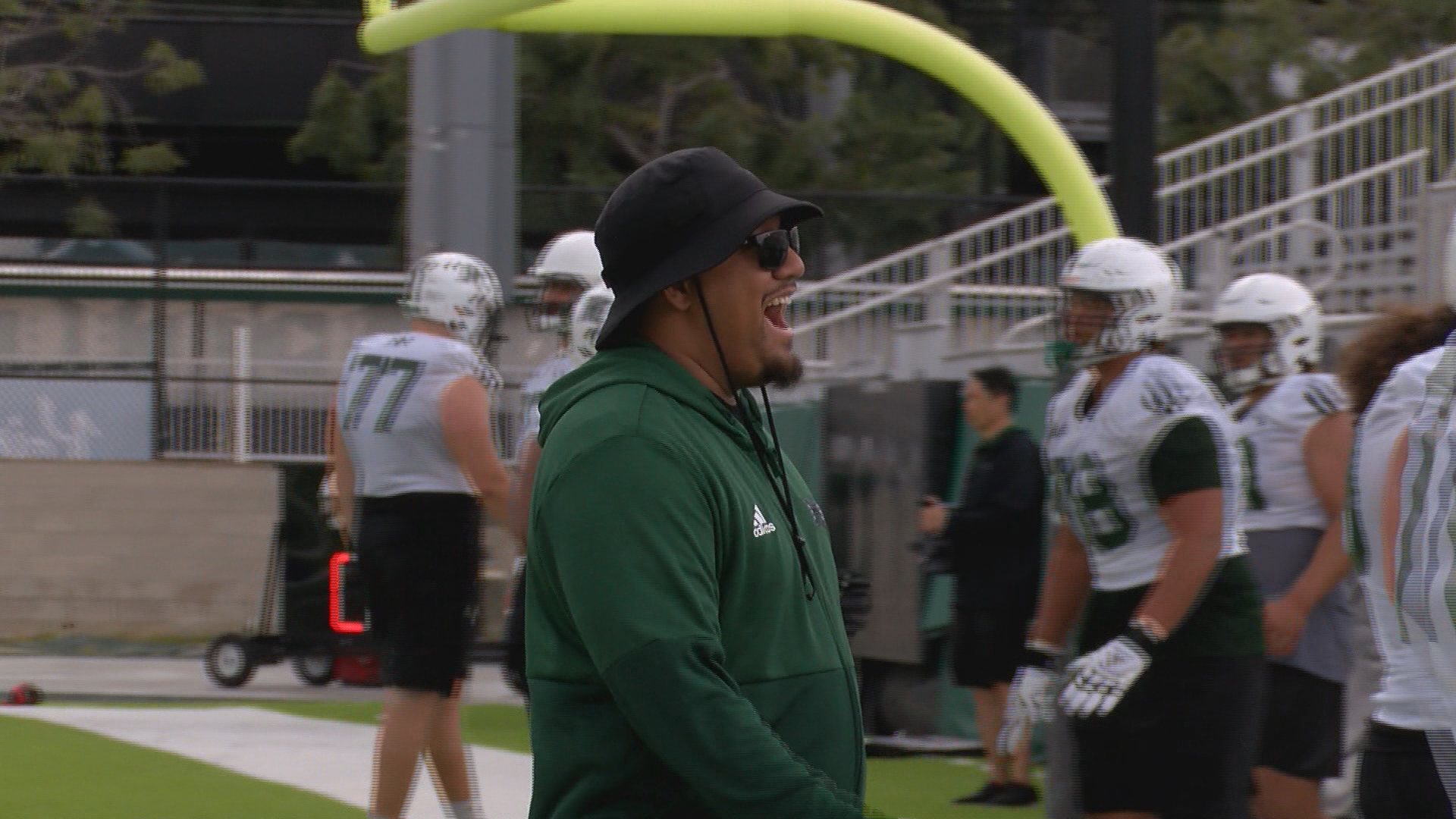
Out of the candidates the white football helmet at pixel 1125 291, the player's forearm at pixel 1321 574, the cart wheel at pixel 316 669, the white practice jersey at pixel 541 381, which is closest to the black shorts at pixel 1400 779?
the white football helmet at pixel 1125 291

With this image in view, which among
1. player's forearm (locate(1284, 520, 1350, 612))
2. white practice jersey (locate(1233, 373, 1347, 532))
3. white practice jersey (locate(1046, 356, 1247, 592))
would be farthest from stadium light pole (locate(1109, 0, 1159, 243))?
white practice jersey (locate(1046, 356, 1247, 592))

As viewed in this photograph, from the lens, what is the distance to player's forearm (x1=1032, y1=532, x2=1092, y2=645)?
5.65 meters

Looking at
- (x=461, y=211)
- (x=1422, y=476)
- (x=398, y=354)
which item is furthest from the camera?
(x=461, y=211)

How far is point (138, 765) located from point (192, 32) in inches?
658

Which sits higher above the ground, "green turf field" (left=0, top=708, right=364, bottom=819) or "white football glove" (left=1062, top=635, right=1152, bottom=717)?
"white football glove" (left=1062, top=635, right=1152, bottom=717)

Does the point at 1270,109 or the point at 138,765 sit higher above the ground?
the point at 1270,109

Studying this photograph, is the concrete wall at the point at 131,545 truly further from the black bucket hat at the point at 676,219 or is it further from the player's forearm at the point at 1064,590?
the black bucket hat at the point at 676,219

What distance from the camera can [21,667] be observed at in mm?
14594

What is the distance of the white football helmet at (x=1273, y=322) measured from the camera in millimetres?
6699

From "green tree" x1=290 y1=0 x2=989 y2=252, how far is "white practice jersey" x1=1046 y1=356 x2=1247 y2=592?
14.2 meters

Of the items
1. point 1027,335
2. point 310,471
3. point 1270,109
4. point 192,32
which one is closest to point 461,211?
point 310,471

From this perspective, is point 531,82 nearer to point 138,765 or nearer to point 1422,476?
point 138,765

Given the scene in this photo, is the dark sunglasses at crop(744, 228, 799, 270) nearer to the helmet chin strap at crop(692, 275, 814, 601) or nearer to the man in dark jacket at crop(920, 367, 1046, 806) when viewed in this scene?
the helmet chin strap at crop(692, 275, 814, 601)

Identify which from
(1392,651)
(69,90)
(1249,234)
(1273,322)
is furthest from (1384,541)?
(69,90)
